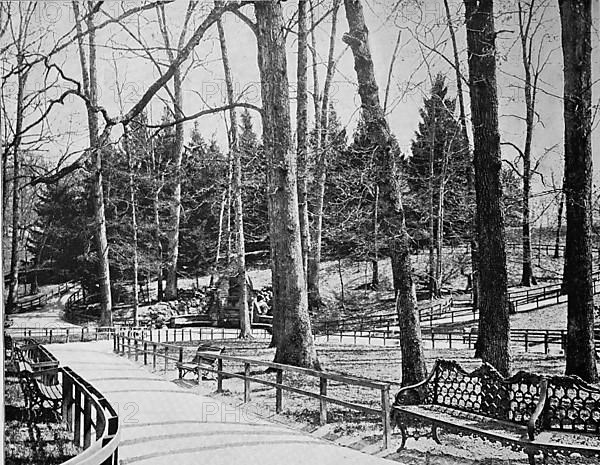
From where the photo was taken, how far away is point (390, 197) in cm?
269

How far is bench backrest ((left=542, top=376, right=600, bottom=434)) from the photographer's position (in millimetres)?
2205

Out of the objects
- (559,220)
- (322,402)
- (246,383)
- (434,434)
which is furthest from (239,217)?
(559,220)

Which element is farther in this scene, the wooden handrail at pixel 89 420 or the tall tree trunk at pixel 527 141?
the tall tree trunk at pixel 527 141

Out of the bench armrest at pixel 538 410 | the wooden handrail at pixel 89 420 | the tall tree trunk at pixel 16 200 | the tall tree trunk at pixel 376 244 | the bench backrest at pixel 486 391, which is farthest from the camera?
the tall tree trunk at pixel 376 244

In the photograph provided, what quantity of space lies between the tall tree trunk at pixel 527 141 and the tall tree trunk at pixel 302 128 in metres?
0.83

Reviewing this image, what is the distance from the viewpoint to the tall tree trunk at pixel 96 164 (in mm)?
2625

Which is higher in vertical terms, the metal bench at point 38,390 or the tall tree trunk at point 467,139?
the tall tree trunk at point 467,139

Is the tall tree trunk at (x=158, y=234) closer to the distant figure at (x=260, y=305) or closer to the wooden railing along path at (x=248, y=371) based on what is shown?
the wooden railing along path at (x=248, y=371)

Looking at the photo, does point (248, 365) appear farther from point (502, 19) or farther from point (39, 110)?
point (502, 19)

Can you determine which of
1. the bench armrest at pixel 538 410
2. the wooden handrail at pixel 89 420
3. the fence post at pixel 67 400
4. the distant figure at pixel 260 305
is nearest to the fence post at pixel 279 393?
the distant figure at pixel 260 305

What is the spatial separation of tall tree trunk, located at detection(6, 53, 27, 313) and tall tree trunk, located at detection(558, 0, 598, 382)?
2.06 meters

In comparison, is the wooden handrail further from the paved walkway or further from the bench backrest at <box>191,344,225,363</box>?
the bench backrest at <box>191,344,225,363</box>

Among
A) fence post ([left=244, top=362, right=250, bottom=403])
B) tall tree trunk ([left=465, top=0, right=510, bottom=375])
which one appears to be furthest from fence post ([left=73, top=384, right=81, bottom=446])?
tall tree trunk ([left=465, top=0, right=510, bottom=375])

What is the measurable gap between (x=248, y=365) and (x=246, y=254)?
0.46 meters
